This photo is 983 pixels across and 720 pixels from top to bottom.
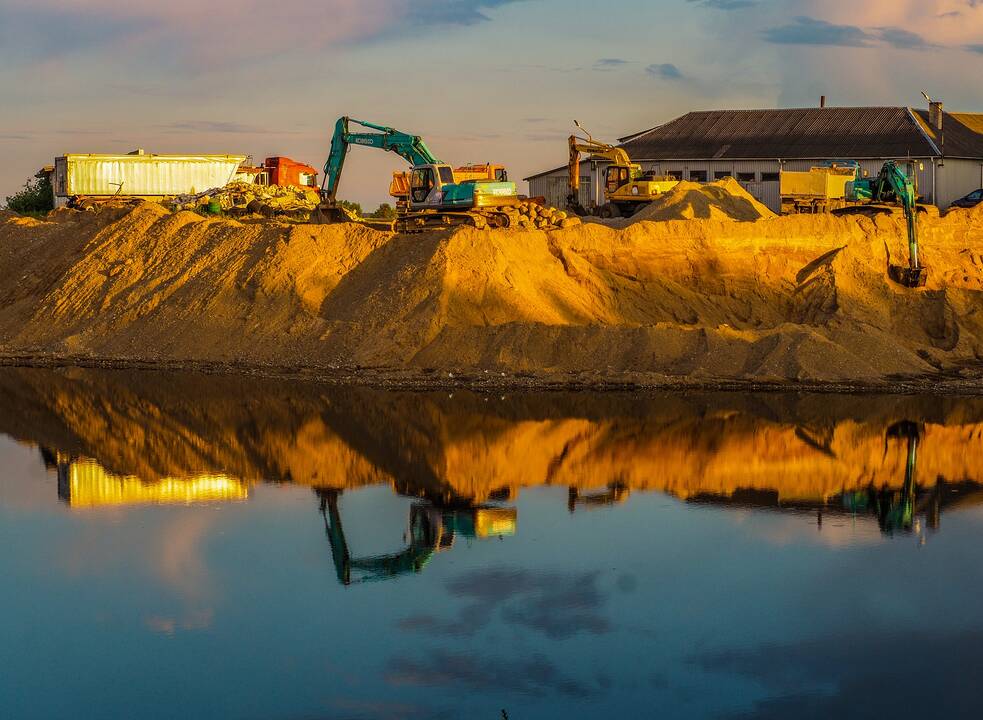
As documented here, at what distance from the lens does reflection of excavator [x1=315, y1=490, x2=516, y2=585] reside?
19.1 m

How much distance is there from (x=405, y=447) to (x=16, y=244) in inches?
1073

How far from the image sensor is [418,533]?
68.7 ft

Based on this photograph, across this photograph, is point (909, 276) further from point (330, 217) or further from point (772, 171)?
point (772, 171)

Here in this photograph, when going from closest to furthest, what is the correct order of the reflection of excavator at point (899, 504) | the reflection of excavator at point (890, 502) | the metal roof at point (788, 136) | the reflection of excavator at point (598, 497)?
the reflection of excavator at point (899, 504), the reflection of excavator at point (890, 502), the reflection of excavator at point (598, 497), the metal roof at point (788, 136)

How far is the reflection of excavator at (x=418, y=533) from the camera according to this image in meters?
19.1

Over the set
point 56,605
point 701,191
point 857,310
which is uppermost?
point 701,191

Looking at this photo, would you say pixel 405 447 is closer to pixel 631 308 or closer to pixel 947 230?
pixel 631 308

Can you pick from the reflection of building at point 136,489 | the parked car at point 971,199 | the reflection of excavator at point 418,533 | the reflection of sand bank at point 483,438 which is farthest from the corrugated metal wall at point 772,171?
the reflection of excavator at point 418,533

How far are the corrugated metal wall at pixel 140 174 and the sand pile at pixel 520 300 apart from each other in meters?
14.6

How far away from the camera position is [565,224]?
43562 millimetres

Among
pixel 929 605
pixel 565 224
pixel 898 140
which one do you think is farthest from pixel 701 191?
pixel 929 605

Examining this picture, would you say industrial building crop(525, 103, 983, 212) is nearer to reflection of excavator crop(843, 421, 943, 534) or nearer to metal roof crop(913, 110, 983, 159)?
metal roof crop(913, 110, 983, 159)

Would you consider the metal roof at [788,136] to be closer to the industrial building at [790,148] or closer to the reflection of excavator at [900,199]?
the industrial building at [790,148]

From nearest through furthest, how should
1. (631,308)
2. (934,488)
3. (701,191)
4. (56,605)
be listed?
(56,605) < (934,488) < (631,308) < (701,191)
